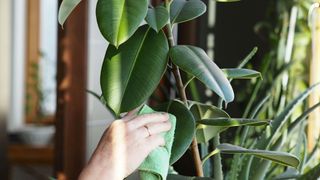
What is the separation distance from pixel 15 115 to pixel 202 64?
12.5 ft

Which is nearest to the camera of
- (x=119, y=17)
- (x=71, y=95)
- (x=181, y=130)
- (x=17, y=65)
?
(x=119, y=17)

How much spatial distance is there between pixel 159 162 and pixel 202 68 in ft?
0.56

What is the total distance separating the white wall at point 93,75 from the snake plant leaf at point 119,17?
1.95 m

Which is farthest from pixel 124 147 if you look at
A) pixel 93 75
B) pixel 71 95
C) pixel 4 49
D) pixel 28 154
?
pixel 28 154

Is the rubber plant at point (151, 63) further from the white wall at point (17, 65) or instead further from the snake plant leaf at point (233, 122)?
the white wall at point (17, 65)

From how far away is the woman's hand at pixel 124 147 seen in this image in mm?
866

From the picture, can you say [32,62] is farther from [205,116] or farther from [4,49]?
[205,116]

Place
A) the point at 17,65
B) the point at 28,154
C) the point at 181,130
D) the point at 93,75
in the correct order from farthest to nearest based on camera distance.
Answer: the point at 17,65 < the point at 28,154 < the point at 93,75 < the point at 181,130

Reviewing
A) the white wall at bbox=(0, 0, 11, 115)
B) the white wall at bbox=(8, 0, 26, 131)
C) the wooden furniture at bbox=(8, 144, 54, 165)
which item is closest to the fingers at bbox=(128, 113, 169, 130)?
the white wall at bbox=(0, 0, 11, 115)

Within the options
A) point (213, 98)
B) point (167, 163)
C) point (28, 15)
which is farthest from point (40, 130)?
point (167, 163)

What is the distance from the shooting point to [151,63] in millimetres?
877

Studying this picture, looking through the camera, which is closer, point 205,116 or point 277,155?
point 277,155

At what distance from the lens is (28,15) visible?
451 centimetres

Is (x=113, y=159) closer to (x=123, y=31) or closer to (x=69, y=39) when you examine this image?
(x=123, y=31)
